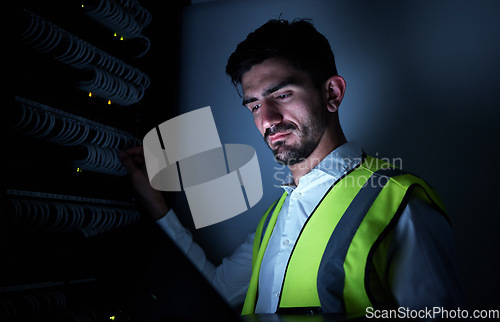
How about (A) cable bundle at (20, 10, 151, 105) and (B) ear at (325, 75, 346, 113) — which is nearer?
(A) cable bundle at (20, 10, 151, 105)

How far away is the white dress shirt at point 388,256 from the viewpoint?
124cm

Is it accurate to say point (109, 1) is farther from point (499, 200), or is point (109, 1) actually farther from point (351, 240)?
point (499, 200)

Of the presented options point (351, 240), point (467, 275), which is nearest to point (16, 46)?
point (351, 240)

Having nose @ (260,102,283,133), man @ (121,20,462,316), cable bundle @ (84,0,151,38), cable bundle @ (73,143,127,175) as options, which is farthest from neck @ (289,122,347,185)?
cable bundle @ (84,0,151,38)

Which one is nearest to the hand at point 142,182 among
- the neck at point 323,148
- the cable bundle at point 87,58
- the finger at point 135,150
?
the finger at point 135,150

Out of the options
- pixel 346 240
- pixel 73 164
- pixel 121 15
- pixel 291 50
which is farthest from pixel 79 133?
pixel 346 240

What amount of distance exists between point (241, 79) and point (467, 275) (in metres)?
1.48

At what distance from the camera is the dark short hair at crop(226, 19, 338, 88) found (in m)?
1.85

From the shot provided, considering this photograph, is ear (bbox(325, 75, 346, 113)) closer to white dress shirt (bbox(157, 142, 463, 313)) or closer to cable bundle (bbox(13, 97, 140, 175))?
white dress shirt (bbox(157, 142, 463, 313))

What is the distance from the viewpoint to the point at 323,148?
180cm

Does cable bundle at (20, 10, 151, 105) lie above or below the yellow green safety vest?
above

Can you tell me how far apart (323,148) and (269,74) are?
1.42ft

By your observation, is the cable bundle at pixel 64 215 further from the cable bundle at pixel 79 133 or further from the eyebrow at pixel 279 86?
the eyebrow at pixel 279 86

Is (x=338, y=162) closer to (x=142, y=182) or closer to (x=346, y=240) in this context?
(x=346, y=240)
